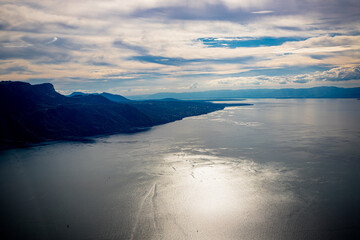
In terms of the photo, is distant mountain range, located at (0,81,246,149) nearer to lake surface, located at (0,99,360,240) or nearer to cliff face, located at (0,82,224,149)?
cliff face, located at (0,82,224,149)

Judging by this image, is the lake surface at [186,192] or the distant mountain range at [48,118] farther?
the distant mountain range at [48,118]

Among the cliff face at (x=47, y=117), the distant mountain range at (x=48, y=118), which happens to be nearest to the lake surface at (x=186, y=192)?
the distant mountain range at (x=48, y=118)

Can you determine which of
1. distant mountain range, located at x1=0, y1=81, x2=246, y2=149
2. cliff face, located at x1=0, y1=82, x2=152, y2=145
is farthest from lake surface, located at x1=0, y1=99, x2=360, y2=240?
cliff face, located at x1=0, y1=82, x2=152, y2=145

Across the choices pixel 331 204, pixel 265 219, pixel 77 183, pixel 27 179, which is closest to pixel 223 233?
pixel 265 219

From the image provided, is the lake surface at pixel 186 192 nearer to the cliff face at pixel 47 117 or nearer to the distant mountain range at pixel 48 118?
the distant mountain range at pixel 48 118

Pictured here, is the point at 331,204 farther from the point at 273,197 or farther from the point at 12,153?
the point at 12,153
